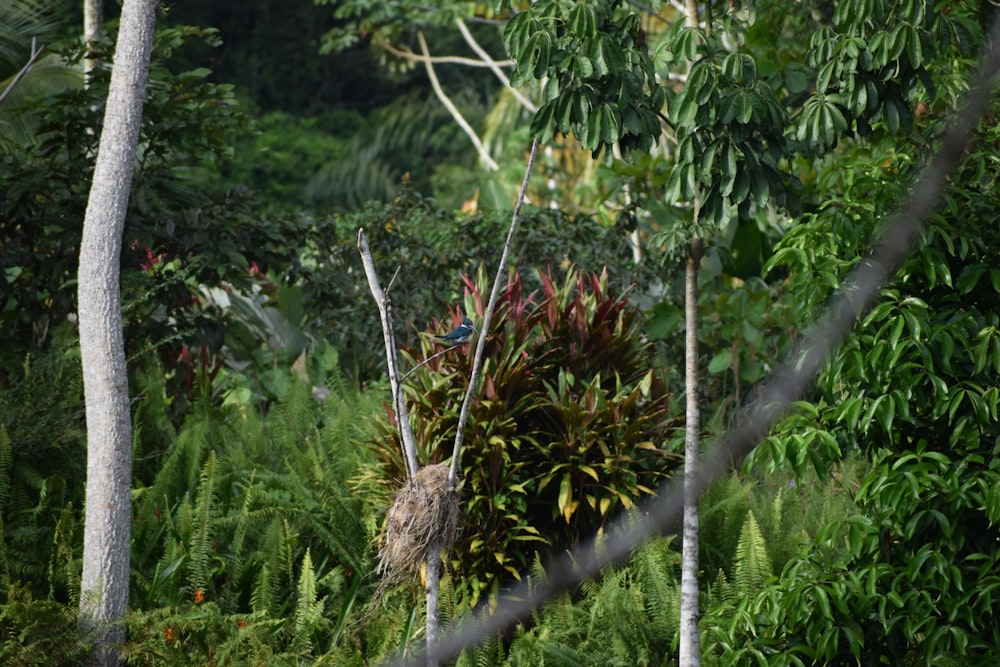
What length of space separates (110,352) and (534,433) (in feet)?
6.36

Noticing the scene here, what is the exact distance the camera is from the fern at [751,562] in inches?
186

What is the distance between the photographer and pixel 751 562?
187 inches

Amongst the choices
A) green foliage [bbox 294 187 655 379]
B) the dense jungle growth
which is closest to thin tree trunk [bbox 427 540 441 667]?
the dense jungle growth

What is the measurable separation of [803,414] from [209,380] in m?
4.65

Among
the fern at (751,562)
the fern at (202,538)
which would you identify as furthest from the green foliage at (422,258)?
the fern at (751,562)

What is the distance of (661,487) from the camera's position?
520 cm

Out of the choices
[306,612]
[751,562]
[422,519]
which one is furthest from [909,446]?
[306,612]

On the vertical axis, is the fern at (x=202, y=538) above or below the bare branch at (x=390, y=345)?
below

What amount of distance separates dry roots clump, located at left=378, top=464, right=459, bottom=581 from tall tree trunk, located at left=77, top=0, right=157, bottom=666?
140 cm

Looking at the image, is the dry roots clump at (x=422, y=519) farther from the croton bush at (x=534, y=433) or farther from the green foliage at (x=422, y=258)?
the green foliage at (x=422, y=258)

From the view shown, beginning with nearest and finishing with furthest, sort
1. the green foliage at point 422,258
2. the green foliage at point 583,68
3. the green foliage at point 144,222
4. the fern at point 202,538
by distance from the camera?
the green foliage at point 583,68 < the fern at point 202,538 < the green foliage at point 144,222 < the green foliage at point 422,258

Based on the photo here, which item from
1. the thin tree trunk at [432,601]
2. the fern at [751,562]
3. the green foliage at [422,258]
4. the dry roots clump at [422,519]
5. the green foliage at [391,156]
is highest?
the green foliage at [391,156]

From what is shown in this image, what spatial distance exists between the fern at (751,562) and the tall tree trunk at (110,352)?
2.68 m

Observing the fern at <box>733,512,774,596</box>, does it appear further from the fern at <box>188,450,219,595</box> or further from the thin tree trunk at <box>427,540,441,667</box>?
the fern at <box>188,450,219,595</box>
